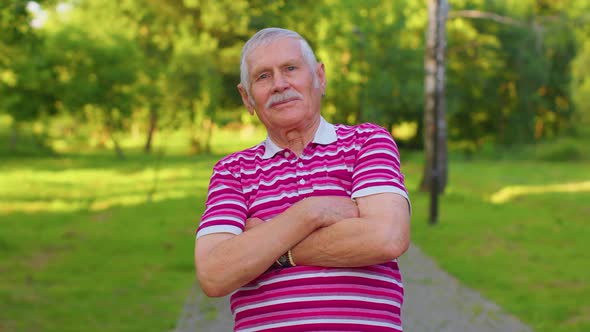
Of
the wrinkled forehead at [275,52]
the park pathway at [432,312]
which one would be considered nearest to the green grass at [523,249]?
the park pathway at [432,312]

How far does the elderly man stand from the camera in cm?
286

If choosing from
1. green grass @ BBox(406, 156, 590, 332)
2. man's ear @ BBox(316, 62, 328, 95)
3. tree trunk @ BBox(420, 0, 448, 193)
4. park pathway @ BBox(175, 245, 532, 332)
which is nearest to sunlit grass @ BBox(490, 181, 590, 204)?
green grass @ BBox(406, 156, 590, 332)

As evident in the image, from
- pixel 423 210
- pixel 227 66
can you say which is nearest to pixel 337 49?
pixel 227 66

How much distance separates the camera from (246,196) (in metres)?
3.08

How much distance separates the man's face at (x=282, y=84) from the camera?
310 cm

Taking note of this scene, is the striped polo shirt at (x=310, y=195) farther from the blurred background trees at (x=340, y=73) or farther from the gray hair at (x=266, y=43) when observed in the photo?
the blurred background trees at (x=340, y=73)

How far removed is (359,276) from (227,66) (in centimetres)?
3488

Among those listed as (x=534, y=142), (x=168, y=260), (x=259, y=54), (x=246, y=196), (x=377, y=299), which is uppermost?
(x=259, y=54)

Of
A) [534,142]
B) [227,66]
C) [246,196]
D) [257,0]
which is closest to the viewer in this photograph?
[246,196]

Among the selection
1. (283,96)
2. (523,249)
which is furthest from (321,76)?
(523,249)

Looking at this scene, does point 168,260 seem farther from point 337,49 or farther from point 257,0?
point 337,49

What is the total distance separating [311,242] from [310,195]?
0.66 ft

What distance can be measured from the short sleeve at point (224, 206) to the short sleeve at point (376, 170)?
42cm

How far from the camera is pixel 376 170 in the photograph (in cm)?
300
